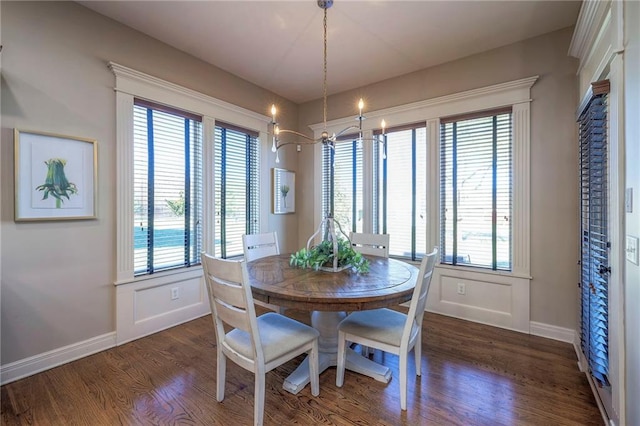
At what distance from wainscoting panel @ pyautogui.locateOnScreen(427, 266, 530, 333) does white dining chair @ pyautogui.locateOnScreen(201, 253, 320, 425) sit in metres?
1.98

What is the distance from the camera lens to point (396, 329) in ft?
6.15

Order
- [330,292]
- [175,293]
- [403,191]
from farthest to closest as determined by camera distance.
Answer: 1. [403,191]
2. [175,293]
3. [330,292]

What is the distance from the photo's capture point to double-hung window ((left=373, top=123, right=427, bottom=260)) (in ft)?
11.2

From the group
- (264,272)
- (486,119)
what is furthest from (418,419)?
(486,119)

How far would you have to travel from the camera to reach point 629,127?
1.34 m

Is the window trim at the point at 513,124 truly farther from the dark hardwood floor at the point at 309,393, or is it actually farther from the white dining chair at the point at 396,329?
the white dining chair at the point at 396,329

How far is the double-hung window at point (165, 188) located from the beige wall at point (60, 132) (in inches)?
9.3

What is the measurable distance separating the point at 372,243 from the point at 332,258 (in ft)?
2.57

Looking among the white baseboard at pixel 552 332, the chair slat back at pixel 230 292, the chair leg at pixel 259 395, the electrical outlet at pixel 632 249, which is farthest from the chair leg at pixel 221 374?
the white baseboard at pixel 552 332

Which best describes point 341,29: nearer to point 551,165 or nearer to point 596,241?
point 551,165

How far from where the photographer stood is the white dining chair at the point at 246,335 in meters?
1.51

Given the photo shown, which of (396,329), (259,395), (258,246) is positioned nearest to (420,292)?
(396,329)

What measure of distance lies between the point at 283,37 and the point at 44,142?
2136mm

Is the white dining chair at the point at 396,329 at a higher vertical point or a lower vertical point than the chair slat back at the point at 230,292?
lower
